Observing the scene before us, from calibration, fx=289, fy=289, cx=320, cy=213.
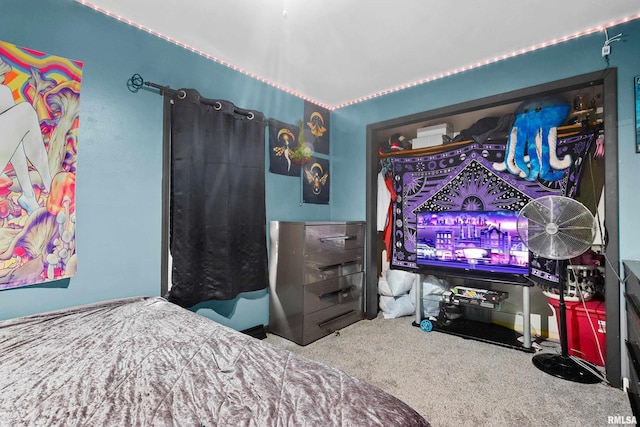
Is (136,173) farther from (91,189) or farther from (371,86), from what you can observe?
(371,86)

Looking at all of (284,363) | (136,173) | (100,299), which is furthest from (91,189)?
(284,363)

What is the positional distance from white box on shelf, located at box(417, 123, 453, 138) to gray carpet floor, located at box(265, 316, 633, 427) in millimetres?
2190

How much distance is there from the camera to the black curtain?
2.26m

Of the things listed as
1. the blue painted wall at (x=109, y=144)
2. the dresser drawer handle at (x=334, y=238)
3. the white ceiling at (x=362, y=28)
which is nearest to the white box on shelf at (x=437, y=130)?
the white ceiling at (x=362, y=28)

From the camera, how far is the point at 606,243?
212 centimetres

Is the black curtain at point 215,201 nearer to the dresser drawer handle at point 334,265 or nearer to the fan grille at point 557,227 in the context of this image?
the dresser drawer handle at point 334,265

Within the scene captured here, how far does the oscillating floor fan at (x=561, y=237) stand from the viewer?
206cm

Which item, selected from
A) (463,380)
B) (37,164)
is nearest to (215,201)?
(37,164)

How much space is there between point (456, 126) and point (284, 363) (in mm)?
3496

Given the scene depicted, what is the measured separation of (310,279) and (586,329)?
2.37 meters

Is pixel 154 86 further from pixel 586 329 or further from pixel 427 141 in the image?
pixel 586 329

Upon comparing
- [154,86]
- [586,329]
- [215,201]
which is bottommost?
[586,329]

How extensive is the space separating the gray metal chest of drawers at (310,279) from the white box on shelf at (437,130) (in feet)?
4.49

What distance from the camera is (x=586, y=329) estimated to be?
7.93ft
